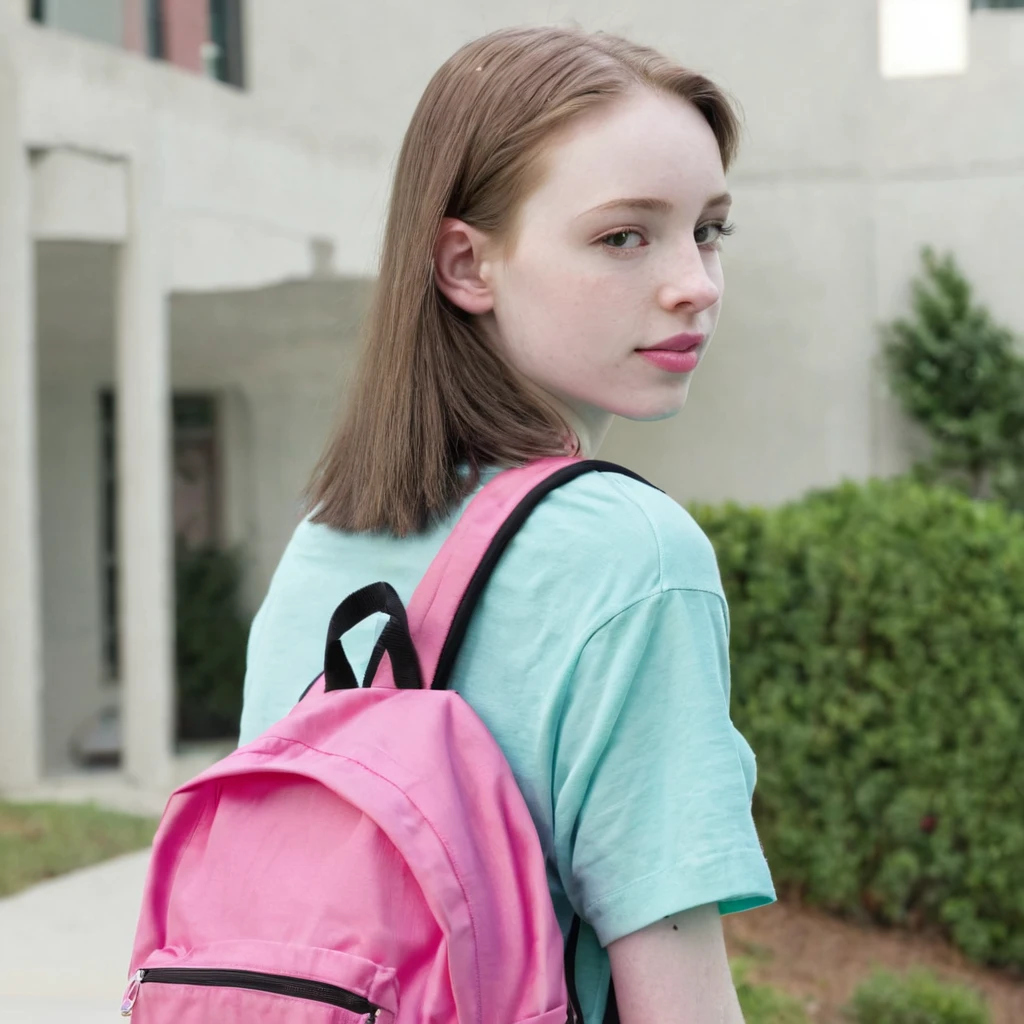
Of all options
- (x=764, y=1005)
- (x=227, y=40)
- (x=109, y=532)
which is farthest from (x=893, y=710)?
(x=109, y=532)

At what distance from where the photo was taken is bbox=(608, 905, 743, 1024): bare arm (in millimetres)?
1005

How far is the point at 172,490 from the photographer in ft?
36.5

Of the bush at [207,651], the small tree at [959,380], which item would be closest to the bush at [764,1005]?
the small tree at [959,380]

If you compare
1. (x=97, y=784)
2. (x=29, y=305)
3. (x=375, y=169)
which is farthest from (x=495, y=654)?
(x=375, y=169)

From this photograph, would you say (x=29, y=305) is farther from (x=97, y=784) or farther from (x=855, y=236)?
(x=855, y=236)

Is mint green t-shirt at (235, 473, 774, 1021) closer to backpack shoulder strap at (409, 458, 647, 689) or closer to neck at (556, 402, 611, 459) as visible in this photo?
backpack shoulder strap at (409, 458, 647, 689)

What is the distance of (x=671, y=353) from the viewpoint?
1.21 metres

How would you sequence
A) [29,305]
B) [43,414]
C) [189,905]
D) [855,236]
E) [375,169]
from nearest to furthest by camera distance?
[189,905], [29,305], [375,169], [855,236], [43,414]

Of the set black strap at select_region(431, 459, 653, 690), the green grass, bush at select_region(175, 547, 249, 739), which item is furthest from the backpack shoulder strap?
bush at select_region(175, 547, 249, 739)

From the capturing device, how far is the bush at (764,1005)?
3717 mm

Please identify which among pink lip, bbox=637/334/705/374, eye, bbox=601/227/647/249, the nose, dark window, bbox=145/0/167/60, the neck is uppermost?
dark window, bbox=145/0/167/60

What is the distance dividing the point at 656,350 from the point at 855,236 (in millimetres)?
9164

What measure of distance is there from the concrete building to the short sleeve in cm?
665

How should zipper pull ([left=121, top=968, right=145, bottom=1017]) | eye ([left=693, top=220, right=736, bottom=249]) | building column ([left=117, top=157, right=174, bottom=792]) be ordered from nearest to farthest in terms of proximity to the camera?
zipper pull ([left=121, top=968, right=145, bottom=1017]), eye ([left=693, top=220, right=736, bottom=249]), building column ([left=117, top=157, right=174, bottom=792])
